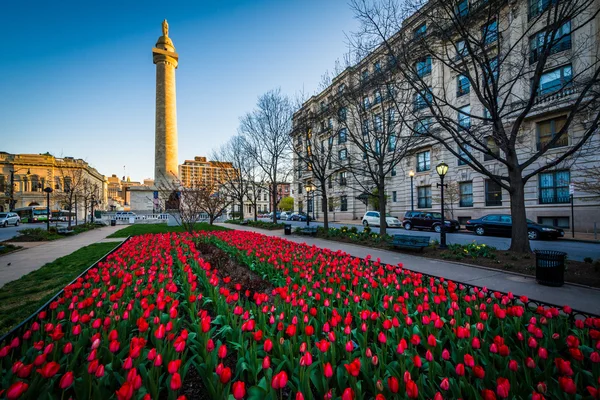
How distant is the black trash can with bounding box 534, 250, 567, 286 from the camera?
636 centimetres

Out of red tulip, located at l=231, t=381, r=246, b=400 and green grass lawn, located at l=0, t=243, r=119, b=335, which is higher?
red tulip, located at l=231, t=381, r=246, b=400

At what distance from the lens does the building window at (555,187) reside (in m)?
21.2

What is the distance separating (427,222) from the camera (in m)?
24.4

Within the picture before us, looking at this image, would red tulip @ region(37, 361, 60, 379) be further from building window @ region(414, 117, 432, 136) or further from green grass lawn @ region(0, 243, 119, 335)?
building window @ region(414, 117, 432, 136)

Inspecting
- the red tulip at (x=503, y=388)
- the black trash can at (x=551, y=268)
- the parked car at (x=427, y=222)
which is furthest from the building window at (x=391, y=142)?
the red tulip at (x=503, y=388)

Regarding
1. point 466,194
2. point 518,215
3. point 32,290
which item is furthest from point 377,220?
point 32,290

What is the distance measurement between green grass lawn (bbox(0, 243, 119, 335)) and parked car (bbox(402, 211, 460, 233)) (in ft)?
79.6

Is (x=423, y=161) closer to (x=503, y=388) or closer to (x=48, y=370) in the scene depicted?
(x=503, y=388)

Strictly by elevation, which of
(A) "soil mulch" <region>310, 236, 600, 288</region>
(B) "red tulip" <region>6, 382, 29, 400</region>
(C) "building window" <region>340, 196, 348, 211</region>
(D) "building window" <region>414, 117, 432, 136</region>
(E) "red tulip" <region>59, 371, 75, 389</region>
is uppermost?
(D) "building window" <region>414, 117, 432, 136</region>

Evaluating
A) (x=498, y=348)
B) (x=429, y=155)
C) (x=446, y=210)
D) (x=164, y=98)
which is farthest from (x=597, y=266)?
(x=164, y=98)

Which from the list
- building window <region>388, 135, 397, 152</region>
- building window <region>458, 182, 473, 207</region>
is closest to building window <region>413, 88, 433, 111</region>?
building window <region>388, 135, 397, 152</region>

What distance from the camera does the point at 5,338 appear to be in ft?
9.14

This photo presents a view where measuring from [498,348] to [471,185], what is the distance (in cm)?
2986

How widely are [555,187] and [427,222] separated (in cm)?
1033
